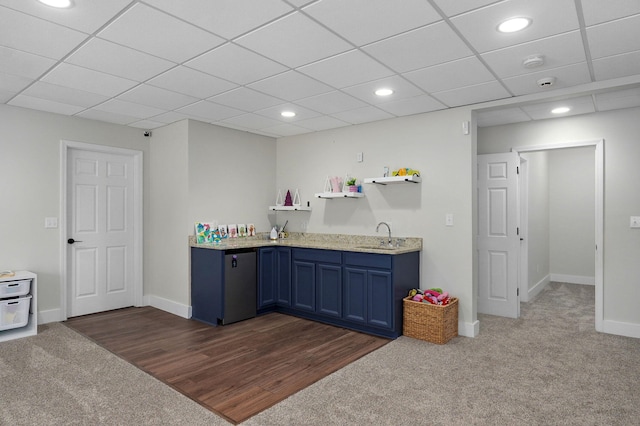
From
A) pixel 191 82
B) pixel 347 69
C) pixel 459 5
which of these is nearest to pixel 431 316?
pixel 347 69

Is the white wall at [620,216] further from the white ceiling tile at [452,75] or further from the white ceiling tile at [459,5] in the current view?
the white ceiling tile at [459,5]

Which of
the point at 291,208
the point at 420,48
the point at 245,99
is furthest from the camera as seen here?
the point at 291,208

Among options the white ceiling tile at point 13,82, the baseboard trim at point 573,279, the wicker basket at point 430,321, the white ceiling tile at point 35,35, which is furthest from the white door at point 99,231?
the baseboard trim at point 573,279

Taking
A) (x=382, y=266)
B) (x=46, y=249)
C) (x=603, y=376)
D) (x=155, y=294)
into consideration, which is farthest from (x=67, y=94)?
(x=603, y=376)

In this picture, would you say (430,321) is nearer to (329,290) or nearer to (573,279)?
(329,290)

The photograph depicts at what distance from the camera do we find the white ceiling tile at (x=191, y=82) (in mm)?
3227

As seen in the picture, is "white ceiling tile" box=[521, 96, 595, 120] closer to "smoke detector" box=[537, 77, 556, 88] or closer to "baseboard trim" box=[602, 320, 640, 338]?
"smoke detector" box=[537, 77, 556, 88]

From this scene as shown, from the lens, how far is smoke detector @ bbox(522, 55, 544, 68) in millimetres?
2848

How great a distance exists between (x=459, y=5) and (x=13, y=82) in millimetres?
3745

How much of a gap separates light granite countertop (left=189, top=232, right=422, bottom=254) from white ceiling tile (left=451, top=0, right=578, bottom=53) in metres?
2.10

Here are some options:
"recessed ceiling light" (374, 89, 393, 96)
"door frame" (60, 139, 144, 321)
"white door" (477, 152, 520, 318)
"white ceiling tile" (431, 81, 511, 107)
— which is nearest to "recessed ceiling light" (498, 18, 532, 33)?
"white ceiling tile" (431, 81, 511, 107)

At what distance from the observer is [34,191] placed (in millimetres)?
4363

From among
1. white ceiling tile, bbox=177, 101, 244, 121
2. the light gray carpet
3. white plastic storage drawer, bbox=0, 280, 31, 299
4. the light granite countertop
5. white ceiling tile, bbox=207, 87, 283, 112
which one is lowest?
the light gray carpet

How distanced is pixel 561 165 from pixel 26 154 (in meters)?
8.32
